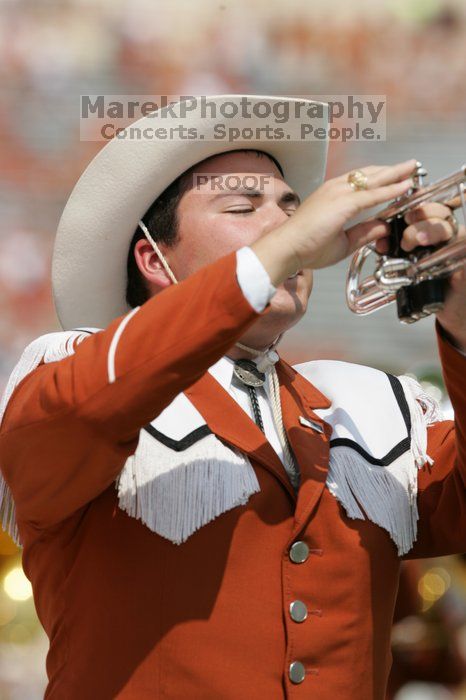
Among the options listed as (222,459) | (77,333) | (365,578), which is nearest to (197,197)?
(77,333)

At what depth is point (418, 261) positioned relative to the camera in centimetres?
192

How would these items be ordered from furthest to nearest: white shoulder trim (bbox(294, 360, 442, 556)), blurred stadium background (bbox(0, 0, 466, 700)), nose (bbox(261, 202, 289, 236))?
blurred stadium background (bbox(0, 0, 466, 700)) → nose (bbox(261, 202, 289, 236)) → white shoulder trim (bbox(294, 360, 442, 556))

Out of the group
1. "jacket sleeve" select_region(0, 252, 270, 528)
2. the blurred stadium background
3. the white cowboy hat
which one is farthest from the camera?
the blurred stadium background

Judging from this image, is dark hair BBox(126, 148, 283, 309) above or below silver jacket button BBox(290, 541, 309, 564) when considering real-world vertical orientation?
above

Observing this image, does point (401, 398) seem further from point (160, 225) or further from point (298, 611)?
point (160, 225)

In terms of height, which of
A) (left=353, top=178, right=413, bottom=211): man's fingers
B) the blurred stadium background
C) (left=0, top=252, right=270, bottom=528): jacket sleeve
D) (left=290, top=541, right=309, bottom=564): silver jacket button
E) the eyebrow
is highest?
the blurred stadium background

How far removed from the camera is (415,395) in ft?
8.13

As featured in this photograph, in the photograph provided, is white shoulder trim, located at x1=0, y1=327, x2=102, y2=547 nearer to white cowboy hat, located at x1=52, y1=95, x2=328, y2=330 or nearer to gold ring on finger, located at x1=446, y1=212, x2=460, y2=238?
white cowboy hat, located at x1=52, y1=95, x2=328, y2=330

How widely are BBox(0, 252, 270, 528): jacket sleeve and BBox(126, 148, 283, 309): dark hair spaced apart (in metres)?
0.77

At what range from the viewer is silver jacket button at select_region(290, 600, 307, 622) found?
6.58ft

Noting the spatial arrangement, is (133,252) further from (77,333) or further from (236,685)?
(236,685)

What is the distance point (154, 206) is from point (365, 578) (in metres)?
1.07

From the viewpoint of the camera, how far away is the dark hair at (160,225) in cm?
257

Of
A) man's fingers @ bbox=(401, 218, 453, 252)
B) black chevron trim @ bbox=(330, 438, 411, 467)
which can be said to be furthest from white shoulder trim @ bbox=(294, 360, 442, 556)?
man's fingers @ bbox=(401, 218, 453, 252)
